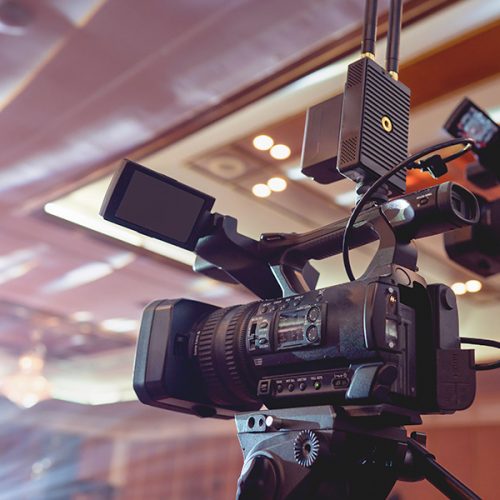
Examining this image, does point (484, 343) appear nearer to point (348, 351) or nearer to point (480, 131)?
point (348, 351)

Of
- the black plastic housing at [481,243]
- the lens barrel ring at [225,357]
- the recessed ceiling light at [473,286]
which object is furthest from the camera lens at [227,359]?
the recessed ceiling light at [473,286]

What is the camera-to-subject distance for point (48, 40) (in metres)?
1.89

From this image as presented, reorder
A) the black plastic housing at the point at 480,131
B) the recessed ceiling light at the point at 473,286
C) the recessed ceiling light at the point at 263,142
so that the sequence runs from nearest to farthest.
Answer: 1. the black plastic housing at the point at 480,131
2. the recessed ceiling light at the point at 263,142
3. the recessed ceiling light at the point at 473,286

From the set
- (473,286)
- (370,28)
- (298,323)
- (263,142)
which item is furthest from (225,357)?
(473,286)

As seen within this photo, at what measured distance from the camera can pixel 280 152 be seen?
8.18ft

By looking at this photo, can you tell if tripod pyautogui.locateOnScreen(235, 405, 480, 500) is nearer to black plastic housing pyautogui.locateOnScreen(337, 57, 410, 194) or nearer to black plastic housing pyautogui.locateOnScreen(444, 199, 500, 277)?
black plastic housing pyautogui.locateOnScreen(337, 57, 410, 194)

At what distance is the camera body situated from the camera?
589mm

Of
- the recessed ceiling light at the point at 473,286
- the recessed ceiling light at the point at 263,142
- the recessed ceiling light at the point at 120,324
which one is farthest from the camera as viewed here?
the recessed ceiling light at the point at 120,324

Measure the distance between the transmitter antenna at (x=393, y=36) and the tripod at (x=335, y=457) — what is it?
1.18 ft

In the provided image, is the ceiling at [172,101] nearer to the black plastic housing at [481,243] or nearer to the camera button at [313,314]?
the black plastic housing at [481,243]

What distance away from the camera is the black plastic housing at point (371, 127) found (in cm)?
69

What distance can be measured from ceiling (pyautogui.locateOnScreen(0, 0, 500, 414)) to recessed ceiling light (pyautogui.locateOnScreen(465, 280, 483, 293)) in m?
0.06

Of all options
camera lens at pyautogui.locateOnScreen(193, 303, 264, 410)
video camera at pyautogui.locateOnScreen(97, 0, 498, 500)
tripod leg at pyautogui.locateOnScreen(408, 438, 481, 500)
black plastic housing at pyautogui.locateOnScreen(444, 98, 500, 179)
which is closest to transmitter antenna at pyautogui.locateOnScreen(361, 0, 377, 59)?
video camera at pyautogui.locateOnScreen(97, 0, 498, 500)

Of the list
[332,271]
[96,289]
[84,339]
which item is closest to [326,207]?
[332,271]
